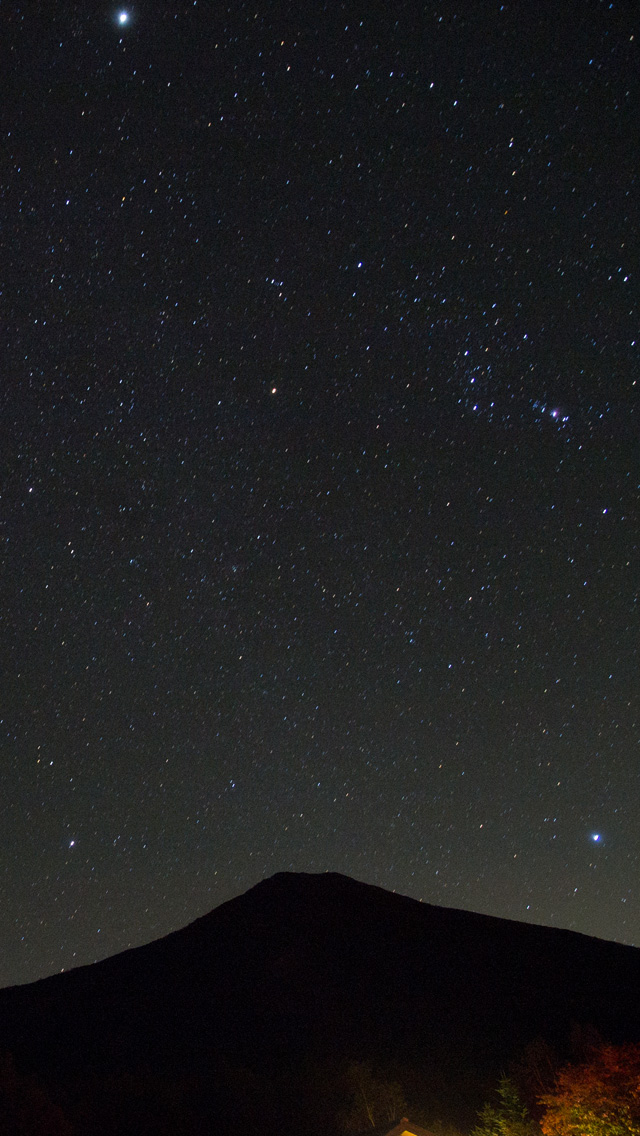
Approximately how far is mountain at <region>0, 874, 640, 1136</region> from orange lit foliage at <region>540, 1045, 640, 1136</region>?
16.7 metres

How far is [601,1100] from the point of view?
1877 centimetres

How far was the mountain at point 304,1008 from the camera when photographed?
114 ft

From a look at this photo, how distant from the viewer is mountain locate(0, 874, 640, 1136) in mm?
34781

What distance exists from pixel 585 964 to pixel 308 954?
78.9 feet

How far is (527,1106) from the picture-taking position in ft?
91.8

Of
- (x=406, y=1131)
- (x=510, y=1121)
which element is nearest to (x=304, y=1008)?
(x=510, y=1121)

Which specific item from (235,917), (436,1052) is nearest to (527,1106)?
(436,1052)

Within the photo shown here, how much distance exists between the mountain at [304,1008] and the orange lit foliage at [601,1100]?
16.7 m

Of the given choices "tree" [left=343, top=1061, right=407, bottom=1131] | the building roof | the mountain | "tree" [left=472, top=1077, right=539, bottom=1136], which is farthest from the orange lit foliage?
the mountain

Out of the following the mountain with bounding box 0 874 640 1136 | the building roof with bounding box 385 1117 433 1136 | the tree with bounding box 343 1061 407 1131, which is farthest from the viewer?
the mountain with bounding box 0 874 640 1136

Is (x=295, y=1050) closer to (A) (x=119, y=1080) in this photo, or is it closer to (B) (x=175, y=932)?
(A) (x=119, y=1080)

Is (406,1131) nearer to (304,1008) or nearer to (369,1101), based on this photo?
(369,1101)

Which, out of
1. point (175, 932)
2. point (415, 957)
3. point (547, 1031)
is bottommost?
point (547, 1031)

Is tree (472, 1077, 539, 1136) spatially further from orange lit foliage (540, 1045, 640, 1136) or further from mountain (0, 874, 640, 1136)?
mountain (0, 874, 640, 1136)
